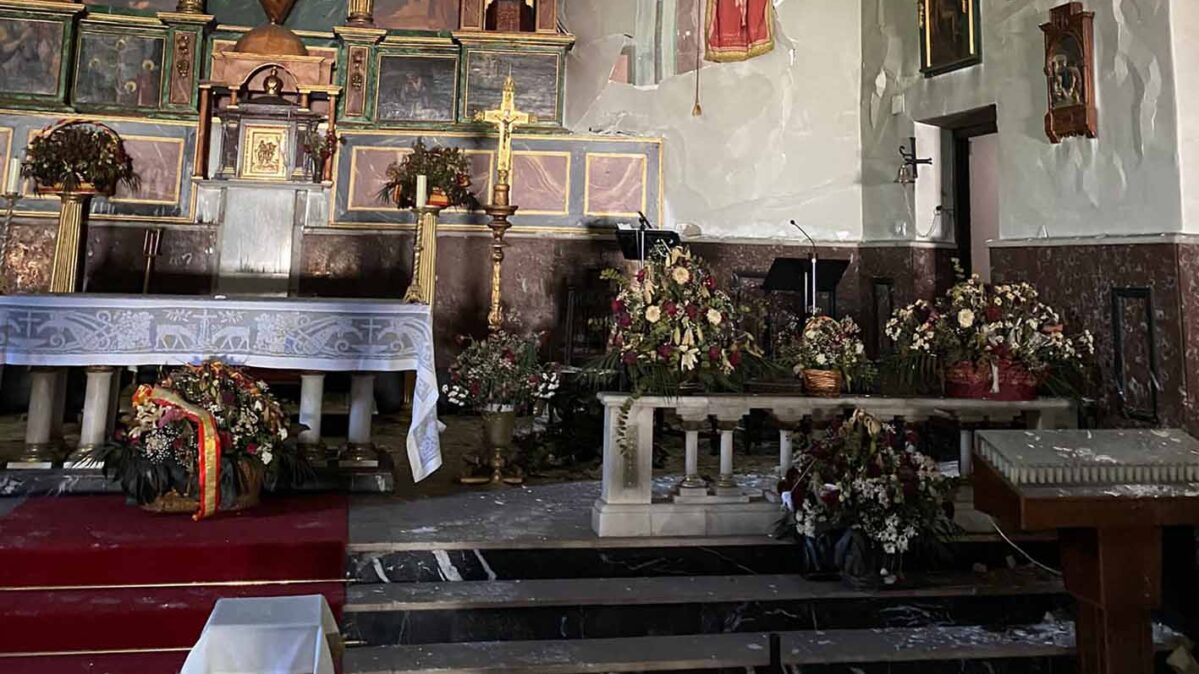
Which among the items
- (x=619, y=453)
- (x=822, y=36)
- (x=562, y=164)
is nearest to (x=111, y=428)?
(x=619, y=453)

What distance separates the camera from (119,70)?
28.6 ft

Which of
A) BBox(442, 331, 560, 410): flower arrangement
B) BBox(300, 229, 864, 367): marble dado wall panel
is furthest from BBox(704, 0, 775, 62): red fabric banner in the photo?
Result: BBox(442, 331, 560, 410): flower arrangement

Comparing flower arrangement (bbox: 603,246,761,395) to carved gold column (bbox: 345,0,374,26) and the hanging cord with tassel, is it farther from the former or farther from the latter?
carved gold column (bbox: 345,0,374,26)

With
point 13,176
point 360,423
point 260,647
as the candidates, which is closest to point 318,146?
point 13,176

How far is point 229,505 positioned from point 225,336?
1082mm

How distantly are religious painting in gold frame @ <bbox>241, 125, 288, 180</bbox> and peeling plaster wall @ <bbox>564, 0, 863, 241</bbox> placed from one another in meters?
4.18

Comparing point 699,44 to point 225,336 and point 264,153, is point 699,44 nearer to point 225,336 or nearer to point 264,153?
point 264,153

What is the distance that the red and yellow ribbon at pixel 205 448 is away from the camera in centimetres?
422

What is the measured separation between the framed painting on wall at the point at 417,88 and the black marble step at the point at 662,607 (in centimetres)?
661

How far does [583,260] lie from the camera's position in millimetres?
8945

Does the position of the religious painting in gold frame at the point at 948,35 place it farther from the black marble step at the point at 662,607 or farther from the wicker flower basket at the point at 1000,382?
the black marble step at the point at 662,607

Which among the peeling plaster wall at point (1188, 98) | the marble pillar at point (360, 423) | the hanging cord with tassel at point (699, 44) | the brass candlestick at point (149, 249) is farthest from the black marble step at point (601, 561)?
the hanging cord with tassel at point (699, 44)

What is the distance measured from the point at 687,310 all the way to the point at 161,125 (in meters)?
7.22

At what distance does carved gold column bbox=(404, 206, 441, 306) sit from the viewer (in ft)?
17.8
